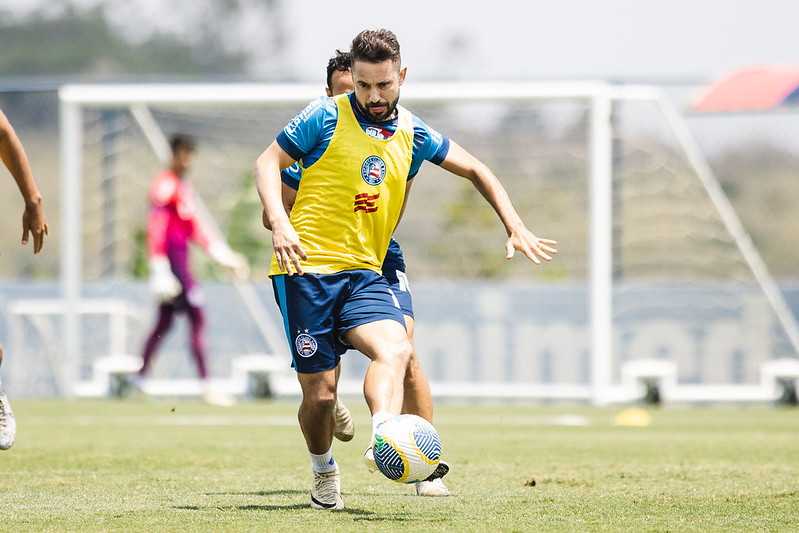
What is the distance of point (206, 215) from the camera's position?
1585cm

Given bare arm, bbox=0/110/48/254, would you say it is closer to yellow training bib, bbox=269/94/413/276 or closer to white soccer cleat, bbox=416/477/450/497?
yellow training bib, bbox=269/94/413/276

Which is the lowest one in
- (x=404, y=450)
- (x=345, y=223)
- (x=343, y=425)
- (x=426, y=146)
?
(x=343, y=425)

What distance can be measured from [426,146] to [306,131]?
554mm

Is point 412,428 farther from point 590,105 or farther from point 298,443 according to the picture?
point 590,105

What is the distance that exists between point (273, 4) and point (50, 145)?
110 ft

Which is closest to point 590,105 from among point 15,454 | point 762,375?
point 762,375

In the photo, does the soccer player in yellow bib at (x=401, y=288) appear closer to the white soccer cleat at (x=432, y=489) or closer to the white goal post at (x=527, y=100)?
the white soccer cleat at (x=432, y=489)

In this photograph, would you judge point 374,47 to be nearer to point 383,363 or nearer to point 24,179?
point 383,363

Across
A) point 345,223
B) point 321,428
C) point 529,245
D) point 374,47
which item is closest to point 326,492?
point 321,428

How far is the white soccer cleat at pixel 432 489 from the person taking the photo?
5.90 m

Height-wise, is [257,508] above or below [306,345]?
below

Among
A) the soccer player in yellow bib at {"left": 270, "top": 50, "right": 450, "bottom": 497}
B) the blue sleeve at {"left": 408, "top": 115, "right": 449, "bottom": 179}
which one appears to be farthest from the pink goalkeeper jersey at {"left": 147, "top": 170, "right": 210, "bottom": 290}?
the blue sleeve at {"left": 408, "top": 115, "right": 449, "bottom": 179}

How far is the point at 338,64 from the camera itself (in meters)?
6.42

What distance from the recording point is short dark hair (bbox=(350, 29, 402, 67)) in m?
5.10
